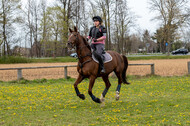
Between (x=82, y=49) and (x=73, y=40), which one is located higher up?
(x=73, y=40)

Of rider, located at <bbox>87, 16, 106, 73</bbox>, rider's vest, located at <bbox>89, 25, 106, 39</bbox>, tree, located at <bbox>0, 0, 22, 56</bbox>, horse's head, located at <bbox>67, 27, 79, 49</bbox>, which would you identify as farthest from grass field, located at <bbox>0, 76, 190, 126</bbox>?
tree, located at <bbox>0, 0, 22, 56</bbox>

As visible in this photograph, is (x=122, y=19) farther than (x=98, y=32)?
Yes

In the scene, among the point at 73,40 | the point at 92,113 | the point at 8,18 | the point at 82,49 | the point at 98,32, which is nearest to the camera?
the point at 92,113

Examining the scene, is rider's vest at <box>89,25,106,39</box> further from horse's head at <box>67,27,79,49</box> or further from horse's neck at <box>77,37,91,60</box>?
horse's head at <box>67,27,79,49</box>

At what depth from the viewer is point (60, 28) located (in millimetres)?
45875

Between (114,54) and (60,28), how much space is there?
3793 centimetres

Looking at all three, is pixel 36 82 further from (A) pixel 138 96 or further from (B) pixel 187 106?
(B) pixel 187 106

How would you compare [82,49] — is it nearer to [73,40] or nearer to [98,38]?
[73,40]

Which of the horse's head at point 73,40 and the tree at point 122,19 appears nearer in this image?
the horse's head at point 73,40

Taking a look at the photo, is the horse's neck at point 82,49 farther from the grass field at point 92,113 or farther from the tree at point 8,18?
the tree at point 8,18

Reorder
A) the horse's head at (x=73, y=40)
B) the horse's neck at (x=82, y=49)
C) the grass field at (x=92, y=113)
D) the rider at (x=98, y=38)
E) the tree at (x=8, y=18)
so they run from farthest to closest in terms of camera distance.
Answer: the tree at (x=8, y=18) → the rider at (x=98, y=38) → the horse's neck at (x=82, y=49) → the horse's head at (x=73, y=40) → the grass field at (x=92, y=113)

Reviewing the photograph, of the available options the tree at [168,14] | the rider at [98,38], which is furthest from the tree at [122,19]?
the rider at [98,38]

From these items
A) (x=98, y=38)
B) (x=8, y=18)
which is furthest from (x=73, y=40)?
(x=8, y=18)

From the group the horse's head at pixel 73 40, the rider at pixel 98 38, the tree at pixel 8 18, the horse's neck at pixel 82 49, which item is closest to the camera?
the horse's head at pixel 73 40
